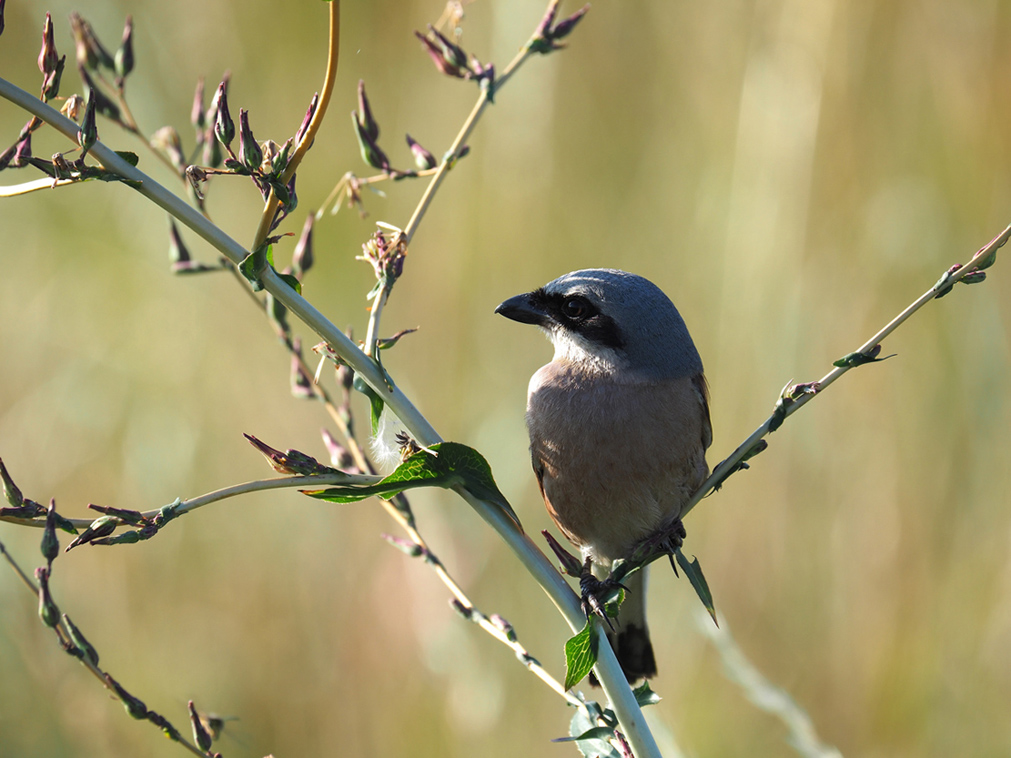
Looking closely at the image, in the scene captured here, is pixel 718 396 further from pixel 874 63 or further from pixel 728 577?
pixel 874 63

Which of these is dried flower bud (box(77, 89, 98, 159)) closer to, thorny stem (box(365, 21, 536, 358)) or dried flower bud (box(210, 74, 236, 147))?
dried flower bud (box(210, 74, 236, 147))

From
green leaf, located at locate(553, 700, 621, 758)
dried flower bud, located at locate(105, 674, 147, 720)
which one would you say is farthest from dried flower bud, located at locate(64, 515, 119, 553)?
green leaf, located at locate(553, 700, 621, 758)

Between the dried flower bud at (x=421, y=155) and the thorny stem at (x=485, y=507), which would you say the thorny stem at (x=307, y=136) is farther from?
the dried flower bud at (x=421, y=155)

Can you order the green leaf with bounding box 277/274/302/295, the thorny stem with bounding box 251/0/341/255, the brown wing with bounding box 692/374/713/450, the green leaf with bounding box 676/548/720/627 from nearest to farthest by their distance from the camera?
1. the thorny stem with bounding box 251/0/341/255
2. the green leaf with bounding box 277/274/302/295
3. the green leaf with bounding box 676/548/720/627
4. the brown wing with bounding box 692/374/713/450

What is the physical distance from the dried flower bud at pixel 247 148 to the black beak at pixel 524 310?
5.28 ft

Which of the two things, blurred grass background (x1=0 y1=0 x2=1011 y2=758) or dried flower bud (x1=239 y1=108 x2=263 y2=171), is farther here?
blurred grass background (x1=0 y1=0 x2=1011 y2=758)

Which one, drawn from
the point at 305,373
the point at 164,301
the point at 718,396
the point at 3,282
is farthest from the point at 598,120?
the point at 305,373

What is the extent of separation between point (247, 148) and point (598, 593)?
114cm

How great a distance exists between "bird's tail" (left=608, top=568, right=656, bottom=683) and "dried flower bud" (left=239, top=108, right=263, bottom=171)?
7.02 feet

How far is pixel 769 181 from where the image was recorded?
3838mm

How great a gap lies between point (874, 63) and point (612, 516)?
10.5 feet

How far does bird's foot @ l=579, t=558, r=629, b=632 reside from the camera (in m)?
1.83

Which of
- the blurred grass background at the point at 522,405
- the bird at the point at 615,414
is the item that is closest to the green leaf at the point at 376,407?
the bird at the point at 615,414

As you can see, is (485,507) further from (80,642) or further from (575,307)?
(575,307)
